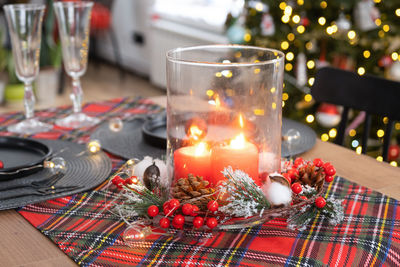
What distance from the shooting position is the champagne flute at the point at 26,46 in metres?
1.14

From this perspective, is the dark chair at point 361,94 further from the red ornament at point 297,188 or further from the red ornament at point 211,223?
the red ornament at point 211,223

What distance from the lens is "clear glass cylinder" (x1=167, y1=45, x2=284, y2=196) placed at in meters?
0.70

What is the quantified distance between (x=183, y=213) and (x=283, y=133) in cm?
49

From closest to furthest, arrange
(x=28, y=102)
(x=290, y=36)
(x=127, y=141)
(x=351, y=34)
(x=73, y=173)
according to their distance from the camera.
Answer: (x=73, y=173) < (x=127, y=141) < (x=28, y=102) < (x=351, y=34) < (x=290, y=36)

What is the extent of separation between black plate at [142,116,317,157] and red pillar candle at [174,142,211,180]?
0.93 ft

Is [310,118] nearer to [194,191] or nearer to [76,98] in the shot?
[76,98]

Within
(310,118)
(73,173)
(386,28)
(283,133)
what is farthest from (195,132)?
(310,118)

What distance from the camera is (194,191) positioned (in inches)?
28.0

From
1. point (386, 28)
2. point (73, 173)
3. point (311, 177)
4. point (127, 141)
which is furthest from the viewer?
point (386, 28)

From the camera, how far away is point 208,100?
28.2 inches

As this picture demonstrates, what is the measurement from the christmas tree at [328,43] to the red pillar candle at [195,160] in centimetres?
152

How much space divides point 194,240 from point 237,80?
22cm

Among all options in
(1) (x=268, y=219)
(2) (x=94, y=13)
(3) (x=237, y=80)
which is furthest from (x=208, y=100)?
(2) (x=94, y=13)

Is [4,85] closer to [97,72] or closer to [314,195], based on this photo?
[97,72]
